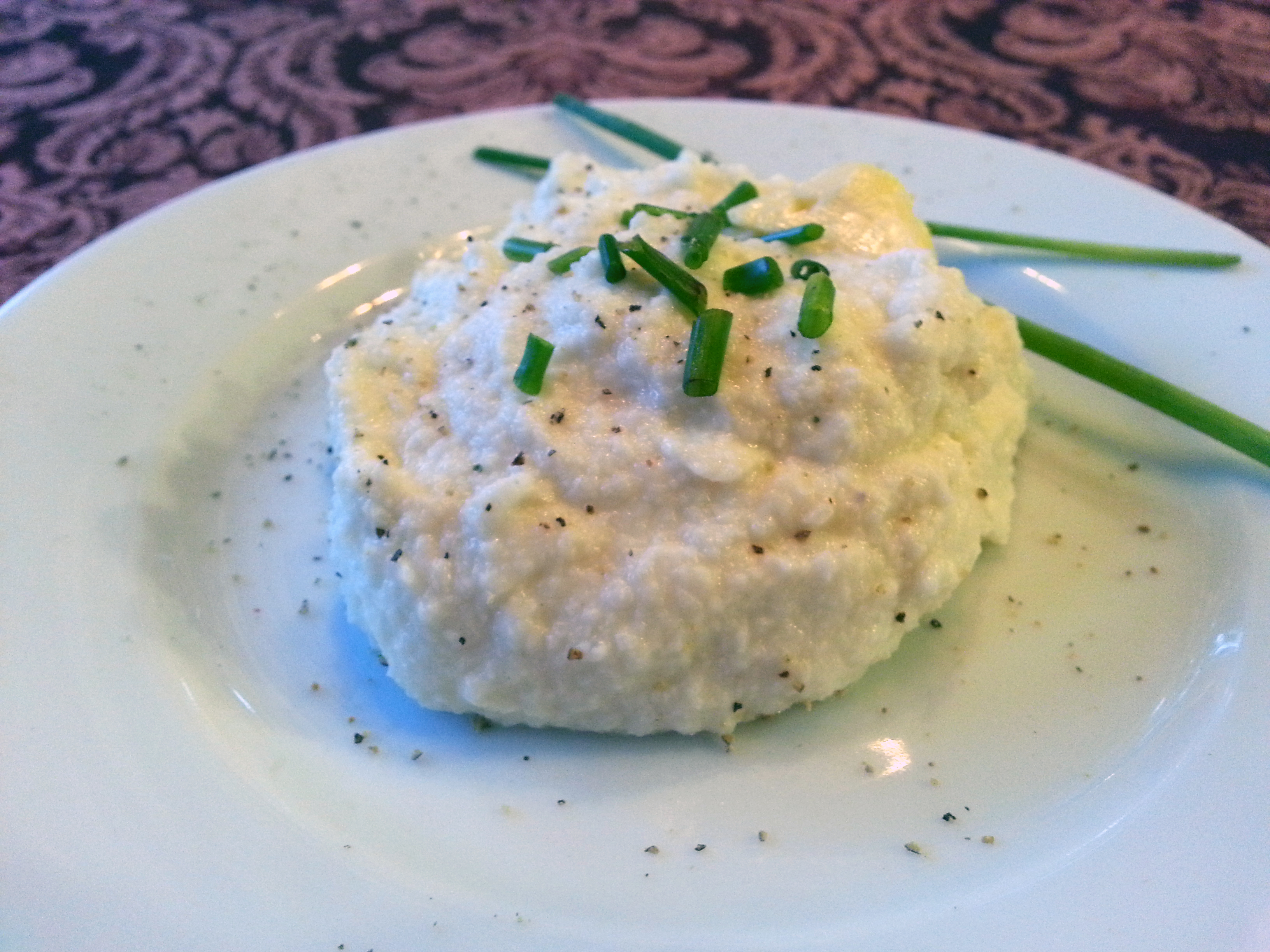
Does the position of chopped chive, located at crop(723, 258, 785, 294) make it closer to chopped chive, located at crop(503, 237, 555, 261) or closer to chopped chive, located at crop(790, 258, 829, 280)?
chopped chive, located at crop(790, 258, 829, 280)

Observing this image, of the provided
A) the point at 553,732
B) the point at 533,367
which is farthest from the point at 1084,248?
the point at 553,732

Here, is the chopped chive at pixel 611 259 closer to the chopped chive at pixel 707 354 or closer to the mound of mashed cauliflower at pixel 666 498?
the mound of mashed cauliflower at pixel 666 498

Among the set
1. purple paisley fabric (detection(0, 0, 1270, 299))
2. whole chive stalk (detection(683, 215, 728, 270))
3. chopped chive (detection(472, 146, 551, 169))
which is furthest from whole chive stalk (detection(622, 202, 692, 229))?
purple paisley fabric (detection(0, 0, 1270, 299))

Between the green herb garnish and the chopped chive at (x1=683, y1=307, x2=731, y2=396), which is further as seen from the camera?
the green herb garnish

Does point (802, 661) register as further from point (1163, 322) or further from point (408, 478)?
point (1163, 322)

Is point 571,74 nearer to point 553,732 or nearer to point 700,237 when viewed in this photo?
point 700,237

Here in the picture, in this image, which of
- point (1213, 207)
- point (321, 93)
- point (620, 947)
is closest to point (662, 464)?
point (620, 947)
